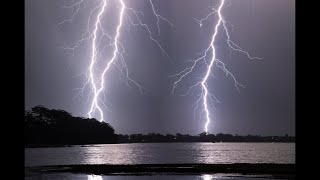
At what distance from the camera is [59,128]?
96000 millimetres

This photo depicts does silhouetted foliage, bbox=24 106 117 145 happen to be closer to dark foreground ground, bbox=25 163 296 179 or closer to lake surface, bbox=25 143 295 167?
lake surface, bbox=25 143 295 167

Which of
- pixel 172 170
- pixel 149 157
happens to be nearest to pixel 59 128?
pixel 149 157

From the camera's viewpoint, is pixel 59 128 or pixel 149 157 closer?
pixel 149 157

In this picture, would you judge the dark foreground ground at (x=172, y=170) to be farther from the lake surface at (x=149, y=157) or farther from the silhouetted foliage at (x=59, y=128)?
the silhouetted foliage at (x=59, y=128)

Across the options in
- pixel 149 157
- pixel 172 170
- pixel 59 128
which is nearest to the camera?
pixel 172 170

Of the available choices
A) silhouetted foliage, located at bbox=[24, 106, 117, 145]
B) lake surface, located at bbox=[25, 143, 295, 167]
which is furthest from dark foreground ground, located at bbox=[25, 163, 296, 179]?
silhouetted foliage, located at bbox=[24, 106, 117, 145]

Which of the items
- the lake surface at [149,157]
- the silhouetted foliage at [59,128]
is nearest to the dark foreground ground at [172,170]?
the lake surface at [149,157]

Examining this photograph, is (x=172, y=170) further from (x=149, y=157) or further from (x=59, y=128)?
(x=59, y=128)

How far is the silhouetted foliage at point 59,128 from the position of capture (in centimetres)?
9344
